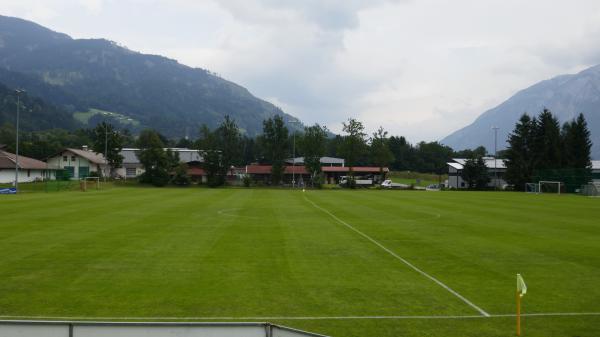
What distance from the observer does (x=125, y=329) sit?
505cm

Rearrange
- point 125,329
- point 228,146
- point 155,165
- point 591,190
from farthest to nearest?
point 228,146
point 155,165
point 591,190
point 125,329

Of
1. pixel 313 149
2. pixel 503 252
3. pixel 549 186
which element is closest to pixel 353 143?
pixel 313 149

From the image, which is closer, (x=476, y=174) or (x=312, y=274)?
(x=312, y=274)

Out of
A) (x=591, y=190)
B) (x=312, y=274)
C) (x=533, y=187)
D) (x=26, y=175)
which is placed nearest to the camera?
(x=312, y=274)

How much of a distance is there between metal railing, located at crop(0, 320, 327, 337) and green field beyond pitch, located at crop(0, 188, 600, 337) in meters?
3.58

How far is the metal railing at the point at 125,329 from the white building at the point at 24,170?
270 feet

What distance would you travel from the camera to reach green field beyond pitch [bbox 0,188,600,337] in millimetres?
9109

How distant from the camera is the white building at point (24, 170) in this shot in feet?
252

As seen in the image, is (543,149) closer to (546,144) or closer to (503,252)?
(546,144)

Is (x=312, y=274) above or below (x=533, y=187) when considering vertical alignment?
below

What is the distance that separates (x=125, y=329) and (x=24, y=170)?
89094 millimetres

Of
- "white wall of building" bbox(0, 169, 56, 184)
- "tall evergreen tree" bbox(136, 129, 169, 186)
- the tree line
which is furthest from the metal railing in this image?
the tree line

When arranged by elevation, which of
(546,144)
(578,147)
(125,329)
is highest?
(546,144)

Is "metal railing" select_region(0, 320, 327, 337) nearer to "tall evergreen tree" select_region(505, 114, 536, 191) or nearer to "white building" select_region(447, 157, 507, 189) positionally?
"tall evergreen tree" select_region(505, 114, 536, 191)
